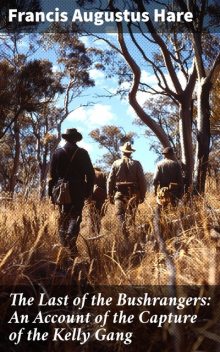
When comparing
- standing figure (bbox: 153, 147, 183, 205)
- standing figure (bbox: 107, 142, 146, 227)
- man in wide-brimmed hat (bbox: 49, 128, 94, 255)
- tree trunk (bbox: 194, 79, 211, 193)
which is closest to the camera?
man in wide-brimmed hat (bbox: 49, 128, 94, 255)

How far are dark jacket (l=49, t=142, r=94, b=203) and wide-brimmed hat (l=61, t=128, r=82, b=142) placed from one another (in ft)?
0.24

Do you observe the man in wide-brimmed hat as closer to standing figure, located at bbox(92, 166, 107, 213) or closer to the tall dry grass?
the tall dry grass

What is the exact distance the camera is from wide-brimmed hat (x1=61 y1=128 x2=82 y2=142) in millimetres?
4352

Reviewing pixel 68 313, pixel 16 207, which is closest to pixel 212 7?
pixel 16 207

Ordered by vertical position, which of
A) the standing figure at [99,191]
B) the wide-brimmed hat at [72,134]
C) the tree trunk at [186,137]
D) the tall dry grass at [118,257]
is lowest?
the tall dry grass at [118,257]

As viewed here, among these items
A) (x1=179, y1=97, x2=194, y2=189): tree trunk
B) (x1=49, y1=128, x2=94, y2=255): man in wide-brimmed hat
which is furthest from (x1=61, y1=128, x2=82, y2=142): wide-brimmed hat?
(x1=179, y1=97, x2=194, y2=189): tree trunk

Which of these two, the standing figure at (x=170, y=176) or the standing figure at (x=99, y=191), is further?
the standing figure at (x=99, y=191)

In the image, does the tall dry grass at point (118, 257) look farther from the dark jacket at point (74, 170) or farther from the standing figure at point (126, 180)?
the standing figure at point (126, 180)

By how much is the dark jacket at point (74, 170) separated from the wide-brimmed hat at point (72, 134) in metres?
0.07

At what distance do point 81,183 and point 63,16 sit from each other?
5.57 ft

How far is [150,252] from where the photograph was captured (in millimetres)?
2740

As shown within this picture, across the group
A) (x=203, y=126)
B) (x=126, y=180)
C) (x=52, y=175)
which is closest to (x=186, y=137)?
(x=203, y=126)

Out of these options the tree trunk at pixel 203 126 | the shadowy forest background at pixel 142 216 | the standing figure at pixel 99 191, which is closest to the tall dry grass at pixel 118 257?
the shadowy forest background at pixel 142 216

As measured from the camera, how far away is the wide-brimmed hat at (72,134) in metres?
4.35
